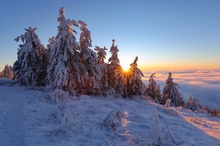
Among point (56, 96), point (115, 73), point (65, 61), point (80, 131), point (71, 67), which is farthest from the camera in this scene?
point (115, 73)

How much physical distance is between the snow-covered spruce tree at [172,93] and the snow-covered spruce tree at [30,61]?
2523 cm

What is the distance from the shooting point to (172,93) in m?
41.1

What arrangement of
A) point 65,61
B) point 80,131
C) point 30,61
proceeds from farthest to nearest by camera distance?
point 30,61, point 65,61, point 80,131

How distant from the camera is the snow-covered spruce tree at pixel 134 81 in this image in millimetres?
27266

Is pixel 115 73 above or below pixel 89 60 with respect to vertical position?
below

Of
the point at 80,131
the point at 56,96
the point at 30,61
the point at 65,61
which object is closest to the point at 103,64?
the point at 65,61

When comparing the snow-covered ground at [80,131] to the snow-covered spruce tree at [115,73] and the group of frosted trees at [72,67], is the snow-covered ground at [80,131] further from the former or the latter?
the snow-covered spruce tree at [115,73]

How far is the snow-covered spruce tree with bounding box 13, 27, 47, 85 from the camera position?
2417 cm

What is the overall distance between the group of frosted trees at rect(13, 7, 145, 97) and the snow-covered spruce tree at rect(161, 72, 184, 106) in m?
15.5

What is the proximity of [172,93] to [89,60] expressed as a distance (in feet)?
76.4

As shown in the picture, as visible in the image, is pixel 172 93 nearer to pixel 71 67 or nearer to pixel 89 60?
pixel 89 60

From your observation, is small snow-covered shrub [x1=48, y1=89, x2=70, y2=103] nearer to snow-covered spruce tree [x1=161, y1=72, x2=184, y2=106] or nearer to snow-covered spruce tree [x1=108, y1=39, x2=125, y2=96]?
snow-covered spruce tree [x1=108, y1=39, x2=125, y2=96]

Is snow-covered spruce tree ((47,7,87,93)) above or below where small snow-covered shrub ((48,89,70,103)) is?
above

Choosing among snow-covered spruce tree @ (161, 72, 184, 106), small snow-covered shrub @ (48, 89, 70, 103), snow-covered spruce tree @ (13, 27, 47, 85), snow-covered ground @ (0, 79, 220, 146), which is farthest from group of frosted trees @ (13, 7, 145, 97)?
snow-covered spruce tree @ (161, 72, 184, 106)
